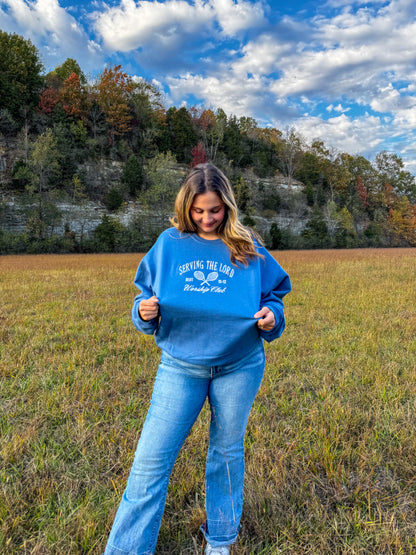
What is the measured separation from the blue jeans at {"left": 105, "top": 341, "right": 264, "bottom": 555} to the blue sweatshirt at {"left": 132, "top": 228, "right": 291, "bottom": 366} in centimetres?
9

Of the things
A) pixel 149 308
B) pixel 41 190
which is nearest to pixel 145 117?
pixel 41 190

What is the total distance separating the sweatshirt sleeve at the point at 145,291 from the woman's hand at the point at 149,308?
7 centimetres

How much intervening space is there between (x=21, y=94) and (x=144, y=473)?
55764mm

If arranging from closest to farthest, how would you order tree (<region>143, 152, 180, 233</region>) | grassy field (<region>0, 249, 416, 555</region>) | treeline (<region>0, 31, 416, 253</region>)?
grassy field (<region>0, 249, 416, 555</region>) < treeline (<region>0, 31, 416, 253</region>) < tree (<region>143, 152, 180, 233</region>)

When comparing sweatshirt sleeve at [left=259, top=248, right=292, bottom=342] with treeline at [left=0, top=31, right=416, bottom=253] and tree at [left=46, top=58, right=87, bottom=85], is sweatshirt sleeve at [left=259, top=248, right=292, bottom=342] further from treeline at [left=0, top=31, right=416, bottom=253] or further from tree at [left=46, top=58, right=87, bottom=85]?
tree at [left=46, top=58, right=87, bottom=85]

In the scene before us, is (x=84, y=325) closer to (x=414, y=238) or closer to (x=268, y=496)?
(x=268, y=496)

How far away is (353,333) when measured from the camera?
6.26 m

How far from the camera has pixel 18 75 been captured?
4559cm

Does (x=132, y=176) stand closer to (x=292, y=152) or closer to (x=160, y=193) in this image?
(x=160, y=193)

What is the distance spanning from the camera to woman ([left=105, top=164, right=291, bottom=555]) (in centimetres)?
158

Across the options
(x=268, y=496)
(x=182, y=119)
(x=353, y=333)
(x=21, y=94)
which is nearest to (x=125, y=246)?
(x=21, y=94)

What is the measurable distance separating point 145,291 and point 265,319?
66cm

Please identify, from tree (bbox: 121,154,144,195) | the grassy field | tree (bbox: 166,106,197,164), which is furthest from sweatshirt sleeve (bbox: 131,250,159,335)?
tree (bbox: 166,106,197,164)

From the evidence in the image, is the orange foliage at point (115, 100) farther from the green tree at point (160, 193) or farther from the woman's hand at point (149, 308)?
the woman's hand at point (149, 308)
